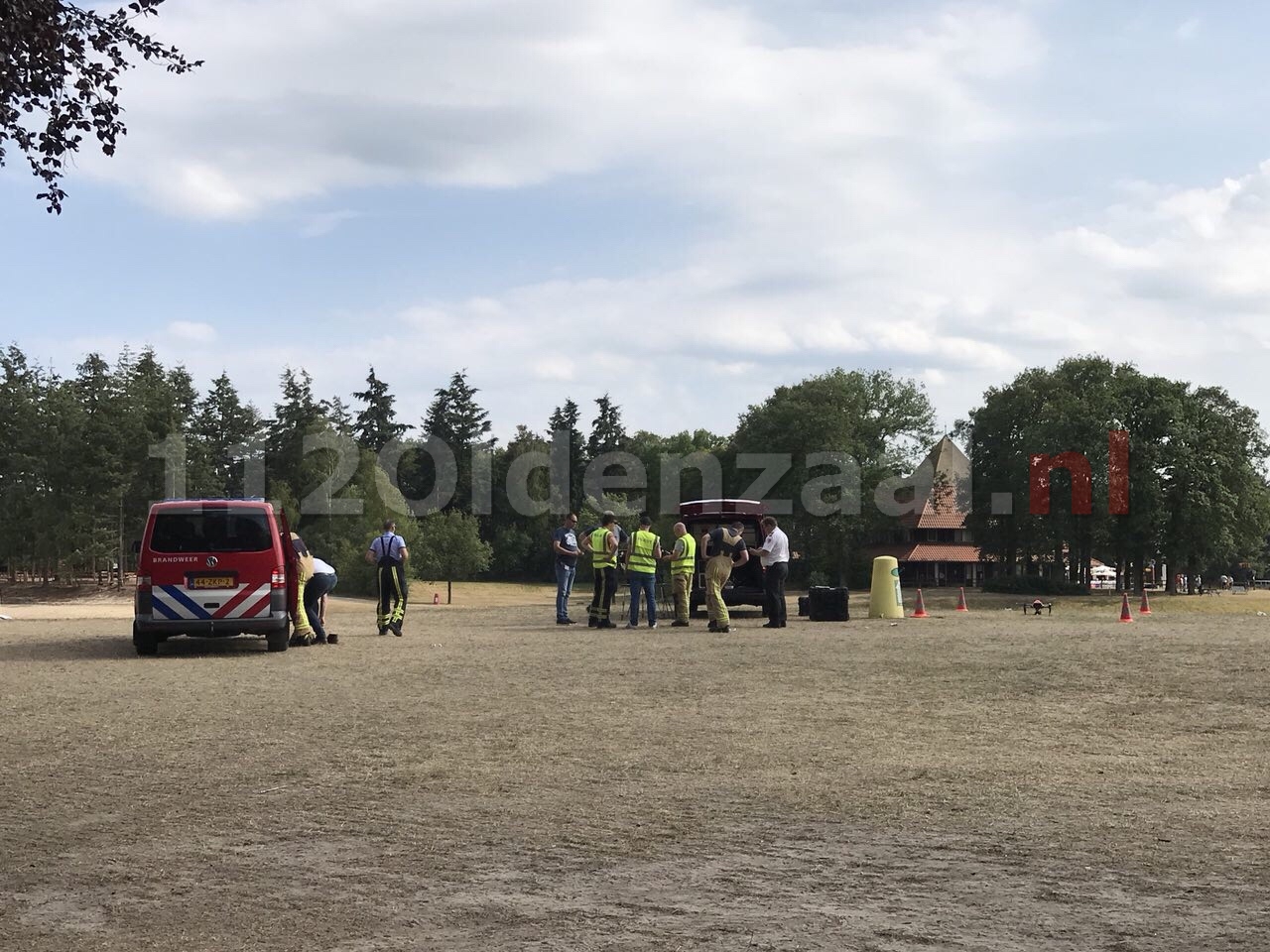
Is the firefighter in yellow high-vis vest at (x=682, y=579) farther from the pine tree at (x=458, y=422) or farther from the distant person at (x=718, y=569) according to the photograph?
the pine tree at (x=458, y=422)

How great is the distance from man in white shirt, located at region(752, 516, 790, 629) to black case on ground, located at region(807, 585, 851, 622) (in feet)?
8.69

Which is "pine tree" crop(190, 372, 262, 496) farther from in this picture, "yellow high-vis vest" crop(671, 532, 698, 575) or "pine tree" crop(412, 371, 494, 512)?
"yellow high-vis vest" crop(671, 532, 698, 575)

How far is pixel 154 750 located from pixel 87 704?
3.49 metres

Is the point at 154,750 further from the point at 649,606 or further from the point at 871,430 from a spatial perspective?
the point at 871,430

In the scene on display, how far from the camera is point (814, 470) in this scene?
7988 cm

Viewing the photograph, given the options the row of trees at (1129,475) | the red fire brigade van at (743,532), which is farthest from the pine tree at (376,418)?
the red fire brigade van at (743,532)

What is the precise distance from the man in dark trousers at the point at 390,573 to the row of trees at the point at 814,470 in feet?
A: 154

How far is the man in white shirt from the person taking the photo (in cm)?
2391

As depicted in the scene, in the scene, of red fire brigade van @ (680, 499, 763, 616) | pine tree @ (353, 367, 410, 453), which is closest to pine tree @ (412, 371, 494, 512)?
pine tree @ (353, 367, 410, 453)

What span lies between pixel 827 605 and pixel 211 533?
41.7ft

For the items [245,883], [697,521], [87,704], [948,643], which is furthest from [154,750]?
[697,521]

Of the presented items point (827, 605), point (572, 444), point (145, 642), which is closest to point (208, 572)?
point (145, 642)

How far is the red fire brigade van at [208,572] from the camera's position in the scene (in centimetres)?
1861

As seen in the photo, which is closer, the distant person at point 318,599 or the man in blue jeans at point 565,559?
the distant person at point 318,599
